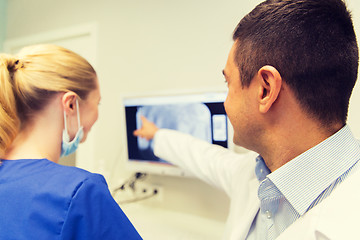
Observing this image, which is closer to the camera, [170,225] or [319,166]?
[319,166]

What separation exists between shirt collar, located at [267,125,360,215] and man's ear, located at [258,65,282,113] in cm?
15

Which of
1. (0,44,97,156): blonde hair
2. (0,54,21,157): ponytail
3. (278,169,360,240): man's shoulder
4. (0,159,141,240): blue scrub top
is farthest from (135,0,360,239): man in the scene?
(0,54,21,157): ponytail

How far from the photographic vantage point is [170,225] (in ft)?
4.71

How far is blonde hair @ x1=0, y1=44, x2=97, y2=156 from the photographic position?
2.66 feet

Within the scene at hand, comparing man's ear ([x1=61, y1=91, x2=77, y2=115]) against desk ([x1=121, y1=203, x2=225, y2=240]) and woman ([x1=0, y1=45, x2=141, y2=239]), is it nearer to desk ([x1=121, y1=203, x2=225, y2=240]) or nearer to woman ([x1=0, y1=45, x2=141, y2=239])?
woman ([x1=0, y1=45, x2=141, y2=239])

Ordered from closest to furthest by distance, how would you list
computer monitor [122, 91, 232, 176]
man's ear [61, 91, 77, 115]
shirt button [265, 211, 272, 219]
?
shirt button [265, 211, 272, 219] → man's ear [61, 91, 77, 115] → computer monitor [122, 91, 232, 176]

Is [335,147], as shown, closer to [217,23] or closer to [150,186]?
[217,23]

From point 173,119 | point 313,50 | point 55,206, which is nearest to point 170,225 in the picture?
point 173,119

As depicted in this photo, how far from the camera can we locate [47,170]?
0.74 m

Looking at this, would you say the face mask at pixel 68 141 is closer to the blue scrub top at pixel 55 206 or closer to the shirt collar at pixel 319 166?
the blue scrub top at pixel 55 206

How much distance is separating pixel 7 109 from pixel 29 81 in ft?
0.35

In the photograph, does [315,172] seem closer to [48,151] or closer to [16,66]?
[48,151]

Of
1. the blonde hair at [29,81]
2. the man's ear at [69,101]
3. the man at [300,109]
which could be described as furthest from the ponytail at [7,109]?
the man at [300,109]

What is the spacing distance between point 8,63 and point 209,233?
1126mm
